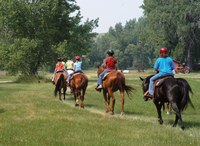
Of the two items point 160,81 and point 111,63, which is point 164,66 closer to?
point 160,81

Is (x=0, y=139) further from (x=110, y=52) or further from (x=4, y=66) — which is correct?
(x=4, y=66)

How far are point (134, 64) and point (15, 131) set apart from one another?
147 metres

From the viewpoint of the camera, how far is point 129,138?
986 centimetres

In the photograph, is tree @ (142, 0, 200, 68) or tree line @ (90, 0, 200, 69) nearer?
tree @ (142, 0, 200, 68)

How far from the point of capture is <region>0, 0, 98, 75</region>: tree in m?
49.4

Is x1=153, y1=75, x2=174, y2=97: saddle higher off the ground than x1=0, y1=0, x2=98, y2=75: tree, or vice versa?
x1=0, y1=0, x2=98, y2=75: tree

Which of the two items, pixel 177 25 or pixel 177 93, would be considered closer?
pixel 177 93

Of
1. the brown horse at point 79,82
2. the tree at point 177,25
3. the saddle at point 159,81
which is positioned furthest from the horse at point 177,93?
the tree at point 177,25

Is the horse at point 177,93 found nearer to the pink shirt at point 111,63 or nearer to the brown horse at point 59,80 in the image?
the pink shirt at point 111,63

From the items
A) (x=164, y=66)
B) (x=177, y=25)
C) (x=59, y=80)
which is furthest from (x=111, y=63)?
(x=177, y=25)

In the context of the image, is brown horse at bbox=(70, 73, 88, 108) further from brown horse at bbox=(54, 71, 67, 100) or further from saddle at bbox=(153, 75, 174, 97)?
saddle at bbox=(153, 75, 174, 97)

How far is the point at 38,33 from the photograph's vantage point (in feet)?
167

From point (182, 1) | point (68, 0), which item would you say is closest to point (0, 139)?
point (68, 0)

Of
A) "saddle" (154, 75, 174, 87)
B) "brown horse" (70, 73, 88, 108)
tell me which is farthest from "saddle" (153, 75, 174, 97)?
"brown horse" (70, 73, 88, 108)
